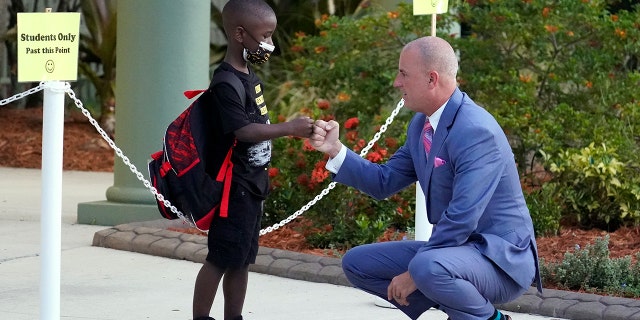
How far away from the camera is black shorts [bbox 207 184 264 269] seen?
18.1 ft

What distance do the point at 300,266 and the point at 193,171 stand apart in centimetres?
184

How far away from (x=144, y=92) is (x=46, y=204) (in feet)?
13.0

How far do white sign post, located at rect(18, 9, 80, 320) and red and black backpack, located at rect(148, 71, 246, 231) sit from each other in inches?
23.3

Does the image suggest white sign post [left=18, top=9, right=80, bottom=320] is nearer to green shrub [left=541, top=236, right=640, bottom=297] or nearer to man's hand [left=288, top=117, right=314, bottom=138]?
man's hand [left=288, top=117, right=314, bottom=138]

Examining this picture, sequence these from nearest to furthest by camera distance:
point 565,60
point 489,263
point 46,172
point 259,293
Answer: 1. point 489,263
2. point 46,172
3. point 259,293
4. point 565,60

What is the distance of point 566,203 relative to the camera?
8.60 meters

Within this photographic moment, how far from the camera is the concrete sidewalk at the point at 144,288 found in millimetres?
6184

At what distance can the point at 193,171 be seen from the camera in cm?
547

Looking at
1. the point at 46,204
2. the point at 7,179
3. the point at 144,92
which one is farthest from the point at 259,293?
Result: the point at 7,179

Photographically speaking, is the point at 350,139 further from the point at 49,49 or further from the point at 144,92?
the point at 49,49

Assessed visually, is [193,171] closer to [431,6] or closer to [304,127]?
[304,127]

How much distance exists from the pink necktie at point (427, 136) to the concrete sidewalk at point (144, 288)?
1453 mm

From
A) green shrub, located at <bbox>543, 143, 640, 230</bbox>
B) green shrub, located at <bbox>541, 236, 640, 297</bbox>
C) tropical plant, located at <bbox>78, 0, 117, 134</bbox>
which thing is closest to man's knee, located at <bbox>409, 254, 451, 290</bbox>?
green shrub, located at <bbox>541, 236, 640, 297</bbox>

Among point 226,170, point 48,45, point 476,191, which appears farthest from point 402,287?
point 48,45
